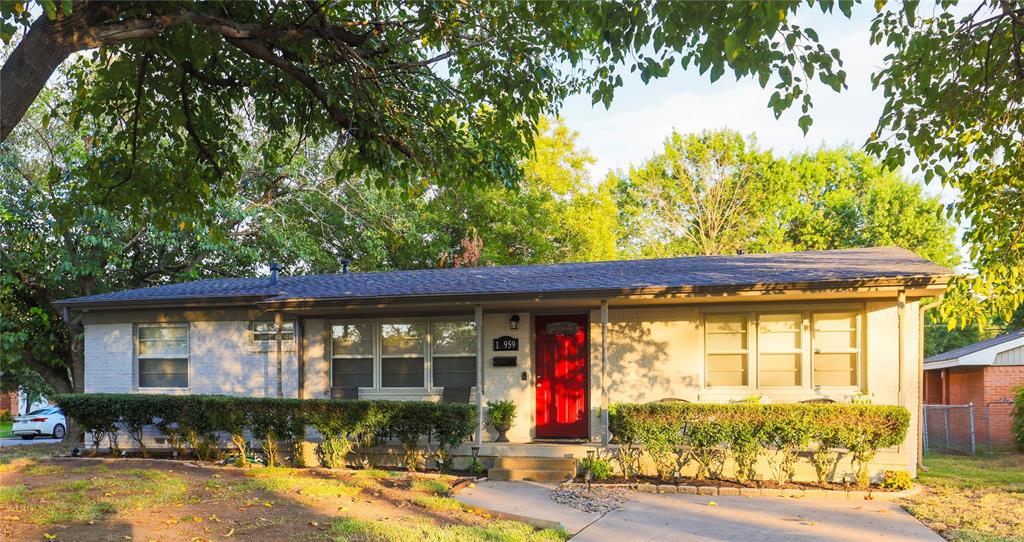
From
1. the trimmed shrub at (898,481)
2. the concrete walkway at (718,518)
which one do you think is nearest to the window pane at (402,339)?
the concrete walkway at (718,518)

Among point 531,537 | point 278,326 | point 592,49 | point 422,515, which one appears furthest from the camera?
point 278,326

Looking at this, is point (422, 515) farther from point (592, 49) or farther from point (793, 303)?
point (793, 303)

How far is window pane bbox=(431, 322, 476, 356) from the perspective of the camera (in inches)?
561

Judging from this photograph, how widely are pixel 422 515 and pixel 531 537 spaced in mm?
1358

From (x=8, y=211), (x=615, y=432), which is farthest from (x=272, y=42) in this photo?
(x=8, y=211)

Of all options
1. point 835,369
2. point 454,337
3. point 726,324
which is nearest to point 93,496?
point 454,337

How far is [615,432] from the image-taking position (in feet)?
37.9

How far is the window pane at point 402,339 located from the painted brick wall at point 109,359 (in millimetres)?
4967

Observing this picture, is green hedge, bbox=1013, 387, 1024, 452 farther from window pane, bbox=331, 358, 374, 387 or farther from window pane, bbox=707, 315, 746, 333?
window pane, bbox=331, 358, 374, 387

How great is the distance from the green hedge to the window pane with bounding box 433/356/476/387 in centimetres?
1096

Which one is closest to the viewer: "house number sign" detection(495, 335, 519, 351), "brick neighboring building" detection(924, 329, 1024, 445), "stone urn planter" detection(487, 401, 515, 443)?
"stone urn planter" detection(487, 401, 515, 443)

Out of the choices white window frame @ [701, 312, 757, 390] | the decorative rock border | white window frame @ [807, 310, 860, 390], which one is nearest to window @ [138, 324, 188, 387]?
the decorative rock border

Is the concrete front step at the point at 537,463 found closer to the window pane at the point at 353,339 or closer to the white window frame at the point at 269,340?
the window pane at the point at 353,339

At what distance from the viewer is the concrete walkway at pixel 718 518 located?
8.02 metres
